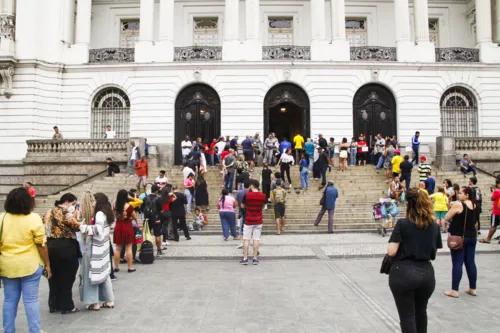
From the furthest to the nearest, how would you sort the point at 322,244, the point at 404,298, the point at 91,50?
1. the point at 91,50
2. the point at 322,244
3. the point at 404,298

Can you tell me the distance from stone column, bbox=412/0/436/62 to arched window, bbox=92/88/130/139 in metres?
17.0

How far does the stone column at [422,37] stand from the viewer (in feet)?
76.8

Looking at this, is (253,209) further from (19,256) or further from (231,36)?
(231,36)

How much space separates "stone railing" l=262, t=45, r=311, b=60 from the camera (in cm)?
2348

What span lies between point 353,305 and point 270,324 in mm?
1524

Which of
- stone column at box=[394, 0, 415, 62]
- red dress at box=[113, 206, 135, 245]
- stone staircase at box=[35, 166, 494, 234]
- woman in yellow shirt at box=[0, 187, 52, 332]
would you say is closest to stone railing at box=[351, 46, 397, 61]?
stone column at box=[394, 0, 415, 62]

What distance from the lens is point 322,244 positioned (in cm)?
1166

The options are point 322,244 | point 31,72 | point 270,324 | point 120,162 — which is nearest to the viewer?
point 270,324

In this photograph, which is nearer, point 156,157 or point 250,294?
point 250,294

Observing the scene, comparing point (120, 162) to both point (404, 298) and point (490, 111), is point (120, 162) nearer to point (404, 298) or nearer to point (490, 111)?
point (404, 298)

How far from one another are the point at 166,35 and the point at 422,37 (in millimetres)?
14584

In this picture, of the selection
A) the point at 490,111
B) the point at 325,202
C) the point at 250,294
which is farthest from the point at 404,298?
the point at 490,111

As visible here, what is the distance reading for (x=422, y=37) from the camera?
23.6 meters

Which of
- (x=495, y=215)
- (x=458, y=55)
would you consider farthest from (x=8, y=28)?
(x=458, y=55)
